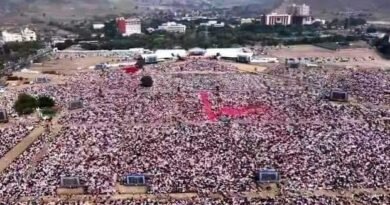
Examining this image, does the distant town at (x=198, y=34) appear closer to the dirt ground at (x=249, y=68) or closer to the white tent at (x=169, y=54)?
the white tent at (x=169, y=54)

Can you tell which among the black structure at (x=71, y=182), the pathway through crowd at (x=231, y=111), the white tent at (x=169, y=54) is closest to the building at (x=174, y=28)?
the white tent at (x=169, y=54)

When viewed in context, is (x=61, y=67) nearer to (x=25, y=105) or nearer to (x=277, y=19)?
(x=25, y=105)

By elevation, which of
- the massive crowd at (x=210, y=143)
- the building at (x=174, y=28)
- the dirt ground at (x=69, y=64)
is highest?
the building at (x=174, y=28)

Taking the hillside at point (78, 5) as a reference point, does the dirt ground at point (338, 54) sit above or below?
below

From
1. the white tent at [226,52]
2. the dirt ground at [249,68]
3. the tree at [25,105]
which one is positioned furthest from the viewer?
the white tent at [226,52]

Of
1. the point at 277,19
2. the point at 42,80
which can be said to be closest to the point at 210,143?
the point at 42,80

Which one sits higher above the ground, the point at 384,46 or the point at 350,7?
the point at 350,7

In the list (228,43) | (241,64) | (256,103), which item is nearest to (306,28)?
(228,43)

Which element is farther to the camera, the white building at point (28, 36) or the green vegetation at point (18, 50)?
the white building at point (28, 36)
